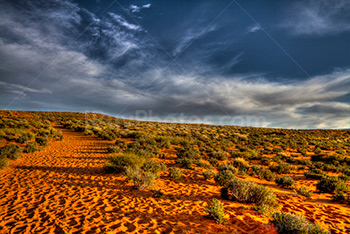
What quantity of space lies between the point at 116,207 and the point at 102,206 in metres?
0.51

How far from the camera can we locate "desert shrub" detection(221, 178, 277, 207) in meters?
5.96

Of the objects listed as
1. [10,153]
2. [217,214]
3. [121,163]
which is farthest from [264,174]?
[10,153]

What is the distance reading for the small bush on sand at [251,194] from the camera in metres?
5.96

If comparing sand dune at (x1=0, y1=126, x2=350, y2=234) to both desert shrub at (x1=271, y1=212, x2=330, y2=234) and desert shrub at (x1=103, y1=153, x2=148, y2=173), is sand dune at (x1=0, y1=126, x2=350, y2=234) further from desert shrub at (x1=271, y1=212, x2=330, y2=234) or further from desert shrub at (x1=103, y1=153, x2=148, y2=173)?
desert shrub at (x1=103, y1=153, x2=148, y2=173)

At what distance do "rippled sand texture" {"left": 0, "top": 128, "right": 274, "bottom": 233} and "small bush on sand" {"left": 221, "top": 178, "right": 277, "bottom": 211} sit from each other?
424 mm

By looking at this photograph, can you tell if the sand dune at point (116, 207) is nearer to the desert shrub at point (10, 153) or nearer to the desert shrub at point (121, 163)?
the desert shrub at point (121, 163)

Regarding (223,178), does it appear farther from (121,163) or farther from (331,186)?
(121,163)

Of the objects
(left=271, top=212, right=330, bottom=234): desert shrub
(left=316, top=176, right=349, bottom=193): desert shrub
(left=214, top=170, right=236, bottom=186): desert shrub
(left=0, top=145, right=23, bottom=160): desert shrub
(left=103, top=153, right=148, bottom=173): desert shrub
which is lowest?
(left=316, top=176, right=349, bottom=193): desert shrub

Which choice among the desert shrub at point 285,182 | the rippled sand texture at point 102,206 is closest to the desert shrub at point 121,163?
the rippled sand texture at point 102,206

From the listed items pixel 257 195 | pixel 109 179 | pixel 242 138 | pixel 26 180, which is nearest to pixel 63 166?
pixel 26 180

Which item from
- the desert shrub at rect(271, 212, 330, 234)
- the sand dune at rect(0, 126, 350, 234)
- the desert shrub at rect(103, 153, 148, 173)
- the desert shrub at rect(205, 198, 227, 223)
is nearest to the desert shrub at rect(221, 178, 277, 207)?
the sand dune at rect(0, 126, 350, 234)

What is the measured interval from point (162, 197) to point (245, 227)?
3231mm

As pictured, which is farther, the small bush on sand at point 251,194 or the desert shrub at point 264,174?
the desert shrub at point 264,174

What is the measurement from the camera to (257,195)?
20.2 feet
